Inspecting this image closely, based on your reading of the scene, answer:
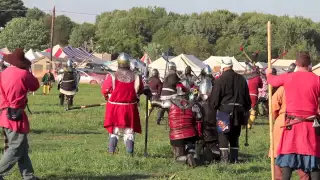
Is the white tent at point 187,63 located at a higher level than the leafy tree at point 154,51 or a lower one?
higher

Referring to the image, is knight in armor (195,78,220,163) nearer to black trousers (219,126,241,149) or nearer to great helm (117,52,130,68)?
black trousers (219,126,241,149)

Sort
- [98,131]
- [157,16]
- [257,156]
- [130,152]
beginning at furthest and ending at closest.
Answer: [157,16] < [98,131] < [257,156] < [130,152]

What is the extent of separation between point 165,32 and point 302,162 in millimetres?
101189

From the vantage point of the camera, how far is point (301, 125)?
320 inches

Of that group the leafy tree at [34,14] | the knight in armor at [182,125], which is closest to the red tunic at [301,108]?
the knight in armor at [182,125]

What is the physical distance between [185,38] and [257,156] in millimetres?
88922

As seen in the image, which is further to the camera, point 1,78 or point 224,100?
point 224,100

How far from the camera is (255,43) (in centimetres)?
9406

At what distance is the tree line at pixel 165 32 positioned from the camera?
94.4 meters

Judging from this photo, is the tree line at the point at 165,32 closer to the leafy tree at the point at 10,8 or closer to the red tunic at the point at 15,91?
the leafy tree at the point at 10,8

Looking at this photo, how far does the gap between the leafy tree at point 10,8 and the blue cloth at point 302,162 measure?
377 ft

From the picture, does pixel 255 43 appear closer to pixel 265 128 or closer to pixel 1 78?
pixel 265 128

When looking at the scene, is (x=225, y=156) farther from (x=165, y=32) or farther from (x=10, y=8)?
(x=10, y=8)

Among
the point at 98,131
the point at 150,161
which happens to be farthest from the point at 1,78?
the point at 98,131
